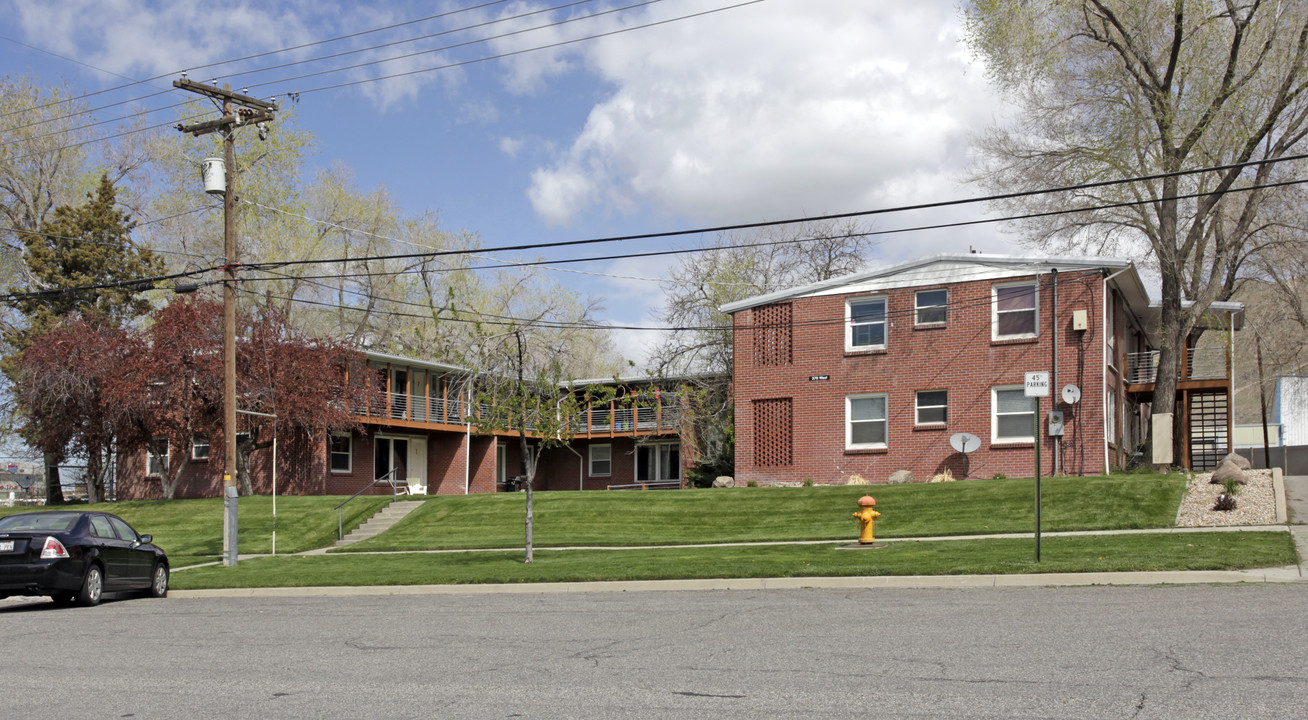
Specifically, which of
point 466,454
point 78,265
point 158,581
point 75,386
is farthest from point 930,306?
point 78,265

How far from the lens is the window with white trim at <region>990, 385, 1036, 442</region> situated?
93.4ft

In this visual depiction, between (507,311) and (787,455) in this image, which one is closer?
(787,455)

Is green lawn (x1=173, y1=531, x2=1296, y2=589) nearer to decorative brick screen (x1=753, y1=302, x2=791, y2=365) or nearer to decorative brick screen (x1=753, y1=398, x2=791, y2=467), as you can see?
decorative brick screen (x1=753, y1=398, x2=791, y2=467)

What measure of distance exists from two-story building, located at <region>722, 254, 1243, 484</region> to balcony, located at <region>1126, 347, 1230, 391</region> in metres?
0.13

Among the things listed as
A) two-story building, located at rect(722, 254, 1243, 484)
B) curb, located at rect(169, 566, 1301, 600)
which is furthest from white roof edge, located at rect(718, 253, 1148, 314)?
curb, located at rect(169, 566, 1301, 600)

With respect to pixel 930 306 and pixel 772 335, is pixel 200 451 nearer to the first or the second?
pixel 772 335

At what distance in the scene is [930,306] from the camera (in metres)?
29.6

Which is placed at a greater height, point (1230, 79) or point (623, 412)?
point (1230, 79)

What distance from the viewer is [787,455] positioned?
31422 mm

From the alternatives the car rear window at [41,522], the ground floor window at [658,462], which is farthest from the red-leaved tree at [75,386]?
the ground floor window at [658,462]

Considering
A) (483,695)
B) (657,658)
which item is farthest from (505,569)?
(483,695)

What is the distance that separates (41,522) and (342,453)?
899 inches

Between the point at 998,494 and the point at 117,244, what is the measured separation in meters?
33.8

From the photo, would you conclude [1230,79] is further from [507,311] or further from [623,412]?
[507,311]
